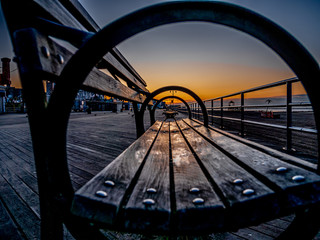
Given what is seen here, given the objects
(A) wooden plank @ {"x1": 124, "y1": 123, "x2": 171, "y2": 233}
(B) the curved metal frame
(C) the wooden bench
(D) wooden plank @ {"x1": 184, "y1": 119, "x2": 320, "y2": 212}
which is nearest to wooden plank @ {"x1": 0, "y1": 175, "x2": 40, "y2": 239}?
(C) the wooden bench

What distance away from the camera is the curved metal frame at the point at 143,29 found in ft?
1.54

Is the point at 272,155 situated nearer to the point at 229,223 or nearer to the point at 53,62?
the point at 229,223

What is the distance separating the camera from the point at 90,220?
0.41 metres

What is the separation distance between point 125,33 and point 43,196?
0.61m

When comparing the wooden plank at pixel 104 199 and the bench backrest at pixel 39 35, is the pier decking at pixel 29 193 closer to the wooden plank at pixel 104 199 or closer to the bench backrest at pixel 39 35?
the wooden plank at pixel 104 199

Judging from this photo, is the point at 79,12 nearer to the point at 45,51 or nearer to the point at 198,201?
the point at 45,51

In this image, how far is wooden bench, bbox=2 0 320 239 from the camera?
40cm

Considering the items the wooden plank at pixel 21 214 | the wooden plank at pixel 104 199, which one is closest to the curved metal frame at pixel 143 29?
the wooden plank at pixel 104 199

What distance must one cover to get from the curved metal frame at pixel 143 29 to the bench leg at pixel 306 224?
0.45m

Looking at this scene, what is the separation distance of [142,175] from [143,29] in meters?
0.51

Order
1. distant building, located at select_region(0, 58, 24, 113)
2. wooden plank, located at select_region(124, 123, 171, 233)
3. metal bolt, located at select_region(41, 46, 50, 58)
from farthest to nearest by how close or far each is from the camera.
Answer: distant building, located at select_region(0, 58, 24, 113), metal bolt, located at select_region(41, 46, 50, 58), wooden plank, located at select_region(124, 123, 171, 233)

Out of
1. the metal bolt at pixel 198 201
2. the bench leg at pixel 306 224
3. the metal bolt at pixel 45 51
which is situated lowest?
the bench leg at pixel 306 224

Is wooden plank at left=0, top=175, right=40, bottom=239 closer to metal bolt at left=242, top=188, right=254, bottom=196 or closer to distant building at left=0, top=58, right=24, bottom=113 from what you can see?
metal bolt at left=242, top=188, right=254, bottom=196

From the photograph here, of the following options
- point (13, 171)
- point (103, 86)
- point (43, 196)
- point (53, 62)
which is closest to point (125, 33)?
point (53, 62)
